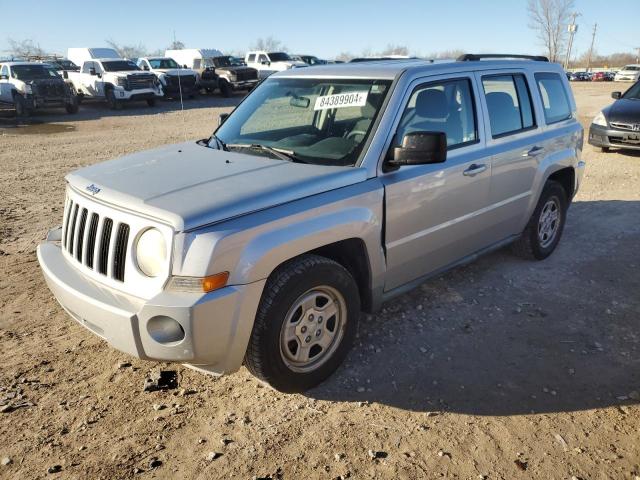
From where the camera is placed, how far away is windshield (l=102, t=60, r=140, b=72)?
2231 centimetres

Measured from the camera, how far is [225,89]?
87.8 ft

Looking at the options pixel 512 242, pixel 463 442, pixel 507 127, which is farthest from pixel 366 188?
pixel 512 242

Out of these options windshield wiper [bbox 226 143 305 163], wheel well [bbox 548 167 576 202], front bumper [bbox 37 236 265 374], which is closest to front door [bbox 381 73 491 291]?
windshield wiper [bbox 226 143 305 163]

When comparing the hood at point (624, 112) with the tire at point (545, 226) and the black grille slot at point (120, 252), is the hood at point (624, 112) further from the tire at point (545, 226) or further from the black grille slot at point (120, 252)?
the black grille slot at point (120, 252)

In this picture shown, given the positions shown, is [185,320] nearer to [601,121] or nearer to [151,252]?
[151,252]

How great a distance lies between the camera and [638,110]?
1003 centimetres

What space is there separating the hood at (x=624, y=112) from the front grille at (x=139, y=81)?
17.4 metres

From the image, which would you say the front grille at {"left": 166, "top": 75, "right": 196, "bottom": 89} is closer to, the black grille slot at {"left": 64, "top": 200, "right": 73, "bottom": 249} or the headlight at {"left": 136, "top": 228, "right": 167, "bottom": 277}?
the black grille slot at {"left": 64, "top": 200, "right": 73, "bottom": 249}

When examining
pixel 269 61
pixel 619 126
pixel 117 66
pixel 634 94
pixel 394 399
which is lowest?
pixel 394 399

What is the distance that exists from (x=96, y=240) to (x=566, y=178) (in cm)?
465

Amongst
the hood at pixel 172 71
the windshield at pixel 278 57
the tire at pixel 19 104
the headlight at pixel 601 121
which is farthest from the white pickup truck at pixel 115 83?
the headlight at pixel 601 121

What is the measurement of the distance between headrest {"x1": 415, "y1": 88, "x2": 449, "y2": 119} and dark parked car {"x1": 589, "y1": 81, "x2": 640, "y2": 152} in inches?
313

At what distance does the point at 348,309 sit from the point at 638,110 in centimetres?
941

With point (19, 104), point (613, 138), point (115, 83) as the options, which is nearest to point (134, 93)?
point (115, 83)
